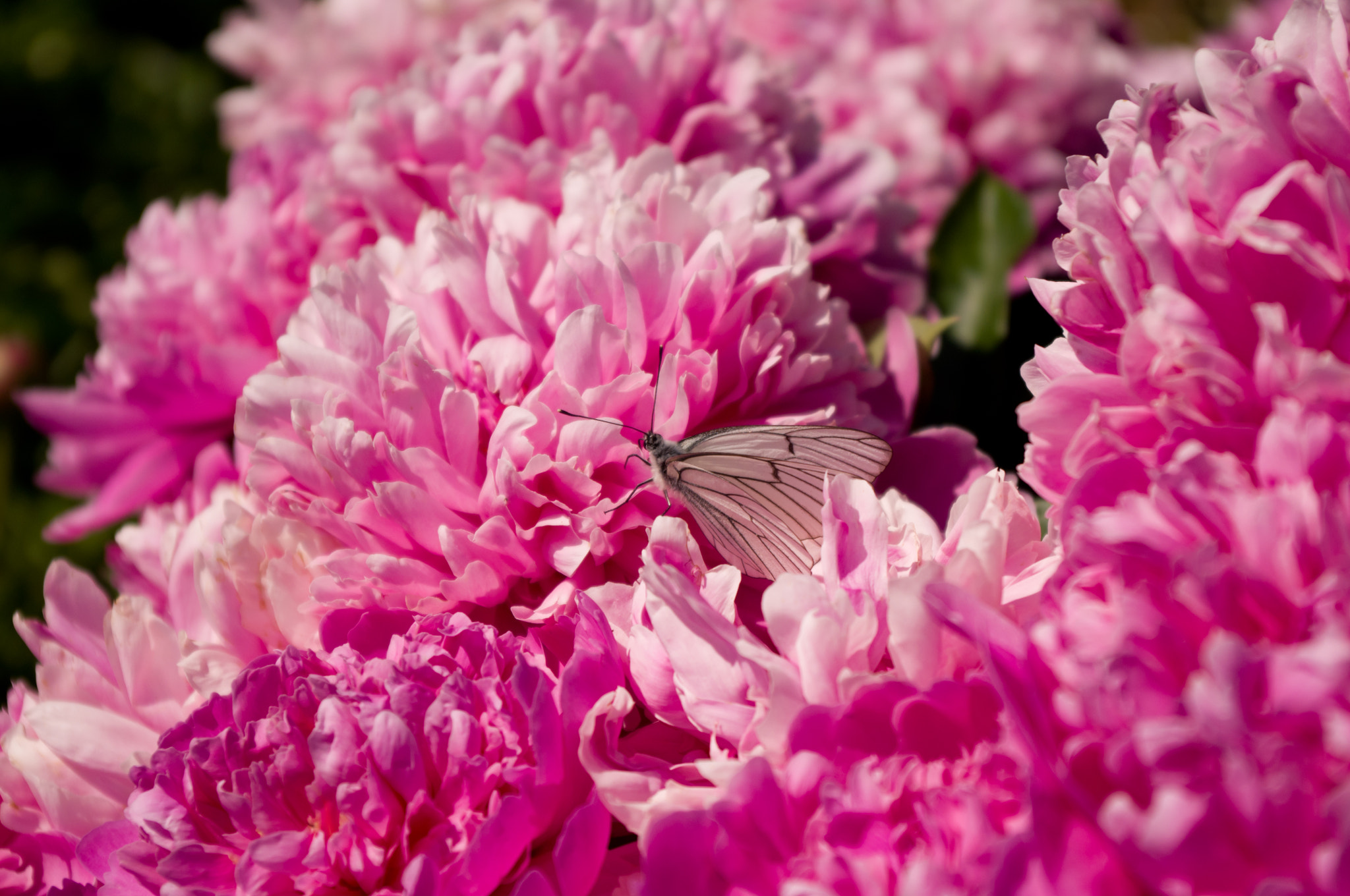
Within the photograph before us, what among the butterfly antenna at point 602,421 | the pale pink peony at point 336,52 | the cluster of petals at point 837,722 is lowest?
the cluster of petals at point 837,722

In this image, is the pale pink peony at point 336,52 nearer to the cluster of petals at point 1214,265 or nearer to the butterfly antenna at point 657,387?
the butterfly antenna at point 657,387

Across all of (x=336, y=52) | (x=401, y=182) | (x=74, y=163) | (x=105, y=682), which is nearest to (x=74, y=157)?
(x=74, y=163)

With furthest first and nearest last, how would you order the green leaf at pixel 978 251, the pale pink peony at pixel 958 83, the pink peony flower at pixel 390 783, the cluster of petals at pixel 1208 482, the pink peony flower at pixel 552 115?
the pale pink peony at pixel 958 83, the green leaf at pixel 978 251, the pink peony flower at pixel 552 115, the pink peony flower at pixel 390 783, the cluster of petals at pixel 1208 482

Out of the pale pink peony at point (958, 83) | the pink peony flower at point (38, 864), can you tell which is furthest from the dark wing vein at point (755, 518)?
the pale pink peony at point (958, 83)

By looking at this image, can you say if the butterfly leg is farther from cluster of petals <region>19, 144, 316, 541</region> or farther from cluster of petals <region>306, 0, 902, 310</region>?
cluster of petals <region>19, 144, 316, 541</region>

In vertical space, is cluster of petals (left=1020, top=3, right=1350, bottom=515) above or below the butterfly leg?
above

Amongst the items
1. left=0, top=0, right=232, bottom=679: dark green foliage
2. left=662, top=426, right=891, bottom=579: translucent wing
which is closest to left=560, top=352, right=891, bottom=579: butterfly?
left=662, top=426, right=891, bottom=579: translucent wing

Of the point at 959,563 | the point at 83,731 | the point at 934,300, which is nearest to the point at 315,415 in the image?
the point at 83,731

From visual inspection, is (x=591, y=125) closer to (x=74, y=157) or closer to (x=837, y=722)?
(x=837, y=722)
